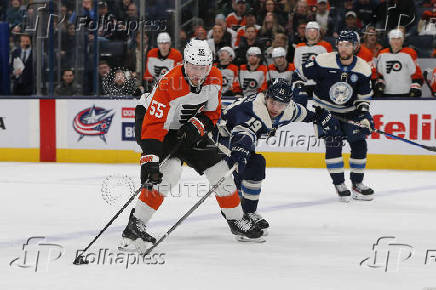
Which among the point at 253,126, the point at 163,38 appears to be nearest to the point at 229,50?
the point at 163,38

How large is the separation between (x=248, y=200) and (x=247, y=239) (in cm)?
41

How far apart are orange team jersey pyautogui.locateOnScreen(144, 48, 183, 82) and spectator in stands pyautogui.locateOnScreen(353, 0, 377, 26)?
2132mm

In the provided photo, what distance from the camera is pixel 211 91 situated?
4203mm

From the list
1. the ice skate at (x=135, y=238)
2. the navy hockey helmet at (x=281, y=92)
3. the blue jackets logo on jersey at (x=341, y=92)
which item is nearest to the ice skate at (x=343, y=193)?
the blue jackets logo on jersey at (x=341, y=92)

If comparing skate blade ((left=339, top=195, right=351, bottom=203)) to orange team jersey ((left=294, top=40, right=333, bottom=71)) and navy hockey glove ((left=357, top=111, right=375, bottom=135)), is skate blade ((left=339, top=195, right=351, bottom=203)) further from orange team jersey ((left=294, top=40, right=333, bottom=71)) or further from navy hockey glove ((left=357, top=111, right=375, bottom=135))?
orange team jersey ((left=294, top=40, right=333, bottom=71))

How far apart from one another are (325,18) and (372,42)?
0.74 m

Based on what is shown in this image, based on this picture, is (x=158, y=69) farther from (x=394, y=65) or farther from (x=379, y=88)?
(x=394, y=65)

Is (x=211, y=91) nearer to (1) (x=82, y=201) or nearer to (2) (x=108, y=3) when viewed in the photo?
(1) (x=82, y=201)

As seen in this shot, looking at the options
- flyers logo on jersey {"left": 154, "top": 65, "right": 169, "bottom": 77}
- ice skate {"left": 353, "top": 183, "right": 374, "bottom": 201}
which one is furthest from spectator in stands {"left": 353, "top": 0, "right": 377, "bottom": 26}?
ice skate {"left": 353, "top": 183, "right": 374, "bottom": 201}

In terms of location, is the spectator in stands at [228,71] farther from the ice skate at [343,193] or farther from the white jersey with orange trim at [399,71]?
the ice skate at [343,193]

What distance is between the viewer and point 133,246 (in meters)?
4.19

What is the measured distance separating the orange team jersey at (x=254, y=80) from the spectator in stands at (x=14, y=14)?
9.05 ft

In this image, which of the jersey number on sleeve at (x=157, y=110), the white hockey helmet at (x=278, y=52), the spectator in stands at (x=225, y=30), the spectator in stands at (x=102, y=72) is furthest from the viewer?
the spectator in stands at (x=225, y=30)

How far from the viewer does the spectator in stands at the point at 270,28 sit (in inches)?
357
